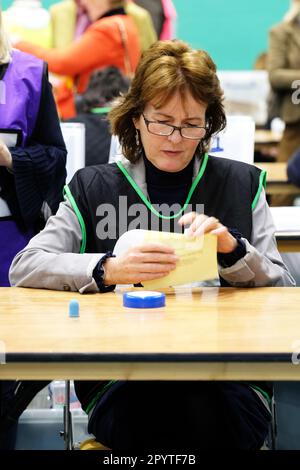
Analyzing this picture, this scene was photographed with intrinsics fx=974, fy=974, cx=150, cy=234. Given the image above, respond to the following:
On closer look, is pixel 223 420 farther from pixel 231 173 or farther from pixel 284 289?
pixel 231 173

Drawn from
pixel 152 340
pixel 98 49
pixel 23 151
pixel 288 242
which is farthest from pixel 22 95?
pixel 98 49

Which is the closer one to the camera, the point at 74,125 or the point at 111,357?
the point at 111,357

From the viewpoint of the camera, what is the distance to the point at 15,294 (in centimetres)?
264

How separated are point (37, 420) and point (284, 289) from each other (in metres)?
1.09

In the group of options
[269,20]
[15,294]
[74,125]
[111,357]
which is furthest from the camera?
[269,20]

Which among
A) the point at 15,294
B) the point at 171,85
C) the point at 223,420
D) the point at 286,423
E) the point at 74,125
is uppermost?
the point at 171,85

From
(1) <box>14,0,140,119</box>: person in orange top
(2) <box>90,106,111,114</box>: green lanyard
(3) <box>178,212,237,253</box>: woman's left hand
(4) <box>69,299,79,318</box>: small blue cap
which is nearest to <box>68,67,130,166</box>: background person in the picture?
(2) <box>90,106,111,114</box>: green lanyard

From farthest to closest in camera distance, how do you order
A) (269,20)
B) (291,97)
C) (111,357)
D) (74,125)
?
(269,20) < (291,97) < (74,125) < (111,357)

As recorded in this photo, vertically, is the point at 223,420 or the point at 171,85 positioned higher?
the point at 171,85

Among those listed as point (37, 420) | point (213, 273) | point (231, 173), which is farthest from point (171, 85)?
point (37, 420)

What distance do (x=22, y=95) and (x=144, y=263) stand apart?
0.94 meters

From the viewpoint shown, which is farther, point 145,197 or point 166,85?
point 145,197

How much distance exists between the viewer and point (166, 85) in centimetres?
277

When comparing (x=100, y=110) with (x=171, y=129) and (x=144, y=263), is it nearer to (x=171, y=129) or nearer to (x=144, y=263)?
(x=171, y=129)
